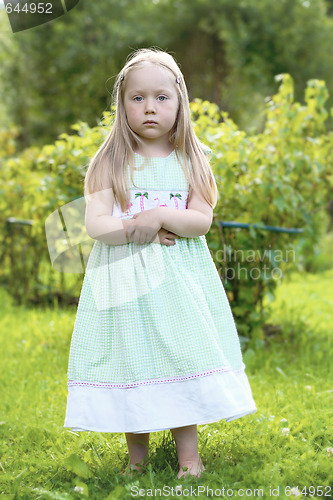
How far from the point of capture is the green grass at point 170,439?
2.08 metres

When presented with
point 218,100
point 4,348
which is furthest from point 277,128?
point 218,100

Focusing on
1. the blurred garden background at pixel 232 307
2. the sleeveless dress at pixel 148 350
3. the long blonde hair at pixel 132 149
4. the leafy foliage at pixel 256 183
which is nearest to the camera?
the sleeveless dress at pixel 148 350

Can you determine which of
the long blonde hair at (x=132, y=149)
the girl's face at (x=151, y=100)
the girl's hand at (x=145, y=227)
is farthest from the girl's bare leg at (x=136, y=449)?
the girl's face at (x=151, y=100)

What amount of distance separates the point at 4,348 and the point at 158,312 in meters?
2.13

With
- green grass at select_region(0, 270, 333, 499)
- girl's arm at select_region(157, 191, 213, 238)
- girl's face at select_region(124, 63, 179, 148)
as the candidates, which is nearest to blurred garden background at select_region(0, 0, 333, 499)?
green grass at select_region(0, 270, 333, 499)

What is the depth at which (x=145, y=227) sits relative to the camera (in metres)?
2.02

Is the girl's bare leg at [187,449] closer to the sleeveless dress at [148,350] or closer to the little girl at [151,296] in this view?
the little girl at [151,296]

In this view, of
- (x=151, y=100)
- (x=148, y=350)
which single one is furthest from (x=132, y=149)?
(x=148, y=350)

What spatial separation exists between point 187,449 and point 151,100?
46.8 inches

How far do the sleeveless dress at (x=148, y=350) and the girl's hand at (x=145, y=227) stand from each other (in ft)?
0.16

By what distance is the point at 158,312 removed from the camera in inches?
79.3

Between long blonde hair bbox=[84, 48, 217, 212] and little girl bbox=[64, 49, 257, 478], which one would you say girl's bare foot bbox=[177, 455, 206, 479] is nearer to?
little girl bbox=[64, 49, 257, 478]

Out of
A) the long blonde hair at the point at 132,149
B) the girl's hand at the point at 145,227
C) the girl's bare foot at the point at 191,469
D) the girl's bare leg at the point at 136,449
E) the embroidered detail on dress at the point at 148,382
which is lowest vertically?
the girl's bare foot at the point at 191,469

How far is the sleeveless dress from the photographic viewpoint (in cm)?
200
